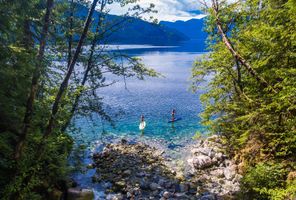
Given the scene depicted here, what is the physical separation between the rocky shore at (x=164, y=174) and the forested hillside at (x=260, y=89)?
1452 mm

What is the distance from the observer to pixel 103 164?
18.5m

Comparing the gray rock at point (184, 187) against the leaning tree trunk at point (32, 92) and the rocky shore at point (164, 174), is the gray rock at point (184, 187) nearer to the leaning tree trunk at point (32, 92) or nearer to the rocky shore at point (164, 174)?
the rocky shore at point (164, 174)

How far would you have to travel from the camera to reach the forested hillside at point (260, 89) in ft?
27.9

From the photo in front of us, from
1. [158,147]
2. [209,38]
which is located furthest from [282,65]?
[158,147]

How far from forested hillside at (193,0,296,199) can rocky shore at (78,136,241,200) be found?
1.45m

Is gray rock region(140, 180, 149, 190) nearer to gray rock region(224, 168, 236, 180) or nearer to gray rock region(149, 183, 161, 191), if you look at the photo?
gray rock region(149, 183, 161, 191)

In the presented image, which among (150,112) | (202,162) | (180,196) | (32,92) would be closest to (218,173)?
(202,162)

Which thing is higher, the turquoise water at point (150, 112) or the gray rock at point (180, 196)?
the gray rock at point (180, 196)

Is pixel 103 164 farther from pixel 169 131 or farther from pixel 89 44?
pixel 169 131

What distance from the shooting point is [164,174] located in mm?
16984

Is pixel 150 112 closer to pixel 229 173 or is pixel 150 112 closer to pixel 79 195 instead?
pixel 229 173

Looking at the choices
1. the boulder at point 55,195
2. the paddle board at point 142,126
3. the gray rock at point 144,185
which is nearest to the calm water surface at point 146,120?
the paddle board at point 142,126

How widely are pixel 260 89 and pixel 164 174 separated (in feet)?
27.3

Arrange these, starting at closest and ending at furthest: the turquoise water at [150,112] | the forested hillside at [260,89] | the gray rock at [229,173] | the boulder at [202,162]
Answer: the forested hillside at [260,89] → the gray rock at [229,173] → the boulder at [202,162] → the turquoise water at [150,112]
